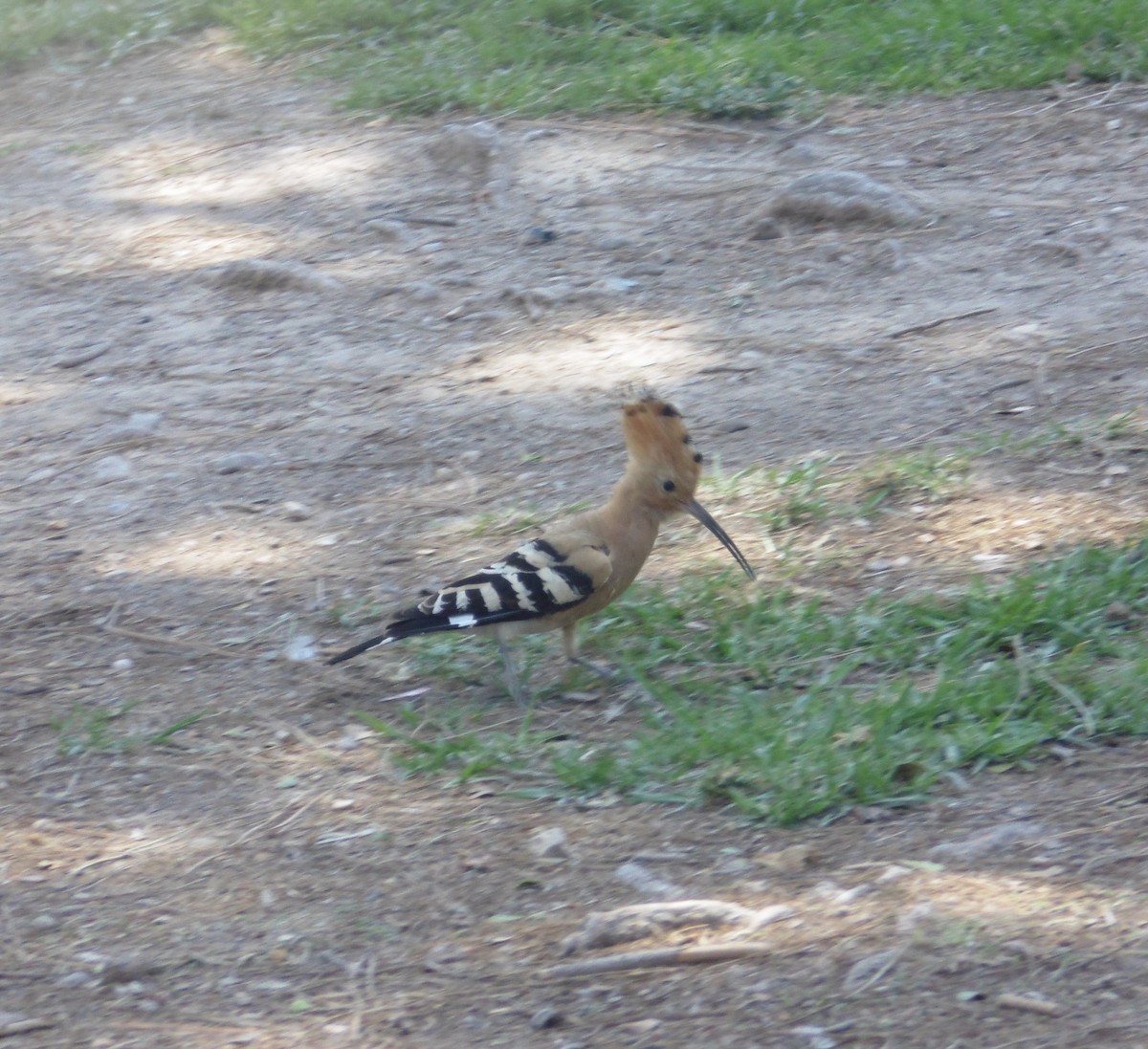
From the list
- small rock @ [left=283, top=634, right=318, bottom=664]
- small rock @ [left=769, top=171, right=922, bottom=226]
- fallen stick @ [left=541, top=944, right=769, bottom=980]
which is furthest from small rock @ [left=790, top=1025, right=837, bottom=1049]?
small rock @ [left=769, top=171, right=922, bottom=226]

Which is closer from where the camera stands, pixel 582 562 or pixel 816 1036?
pixel 816 1036

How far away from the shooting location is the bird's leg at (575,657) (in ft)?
12.8

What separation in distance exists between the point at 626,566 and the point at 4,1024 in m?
1.77

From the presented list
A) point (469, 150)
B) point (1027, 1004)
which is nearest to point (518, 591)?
point (1027, 1004)

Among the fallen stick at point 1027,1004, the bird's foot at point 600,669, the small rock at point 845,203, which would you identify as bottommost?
the bird's foot at point 600,669

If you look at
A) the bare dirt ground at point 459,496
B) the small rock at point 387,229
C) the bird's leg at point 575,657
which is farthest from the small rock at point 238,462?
the small rock at point 387,229

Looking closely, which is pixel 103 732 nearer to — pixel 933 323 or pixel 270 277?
pixel 270 277

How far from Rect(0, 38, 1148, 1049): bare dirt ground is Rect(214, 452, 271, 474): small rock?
0.02m

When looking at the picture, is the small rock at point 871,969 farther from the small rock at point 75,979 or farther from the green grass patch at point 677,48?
the green grass patch at point 677,48

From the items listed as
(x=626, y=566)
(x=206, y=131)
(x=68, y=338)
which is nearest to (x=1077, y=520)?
(x=626, y=566)

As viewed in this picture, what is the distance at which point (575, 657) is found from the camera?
3957 mm

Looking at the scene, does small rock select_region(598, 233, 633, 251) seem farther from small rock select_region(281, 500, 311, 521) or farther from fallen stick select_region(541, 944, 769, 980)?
fallen stick select_region(541, 944, 769, 980)

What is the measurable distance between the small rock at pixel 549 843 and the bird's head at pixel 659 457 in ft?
3.34

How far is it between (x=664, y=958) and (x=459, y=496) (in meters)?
2.30
